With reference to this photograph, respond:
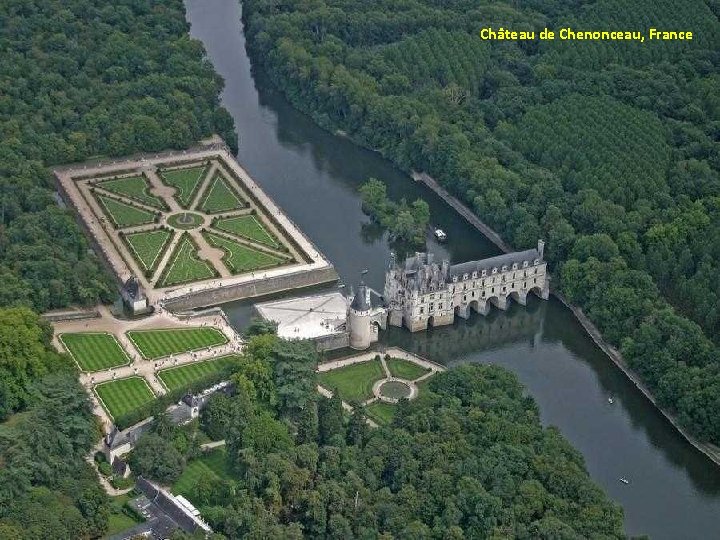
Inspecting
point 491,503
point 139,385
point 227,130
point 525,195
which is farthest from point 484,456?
point 227,130

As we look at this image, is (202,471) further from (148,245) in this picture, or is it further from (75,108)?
(75,108)

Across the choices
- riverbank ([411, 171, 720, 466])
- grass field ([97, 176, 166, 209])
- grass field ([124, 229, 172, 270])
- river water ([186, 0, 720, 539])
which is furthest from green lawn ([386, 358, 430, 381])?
grass field ([97, 176, 166, 209])

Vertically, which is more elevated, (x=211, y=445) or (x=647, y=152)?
(x=647, y=152)

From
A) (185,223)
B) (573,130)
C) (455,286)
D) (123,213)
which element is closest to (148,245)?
(185,223)

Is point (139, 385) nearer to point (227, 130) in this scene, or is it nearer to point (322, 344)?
point (322, 344)

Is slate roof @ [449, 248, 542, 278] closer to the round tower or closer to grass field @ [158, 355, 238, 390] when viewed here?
the round tower

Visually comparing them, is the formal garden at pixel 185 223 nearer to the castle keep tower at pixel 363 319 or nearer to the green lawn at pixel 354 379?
the castle keep tower at pixel 363 319
